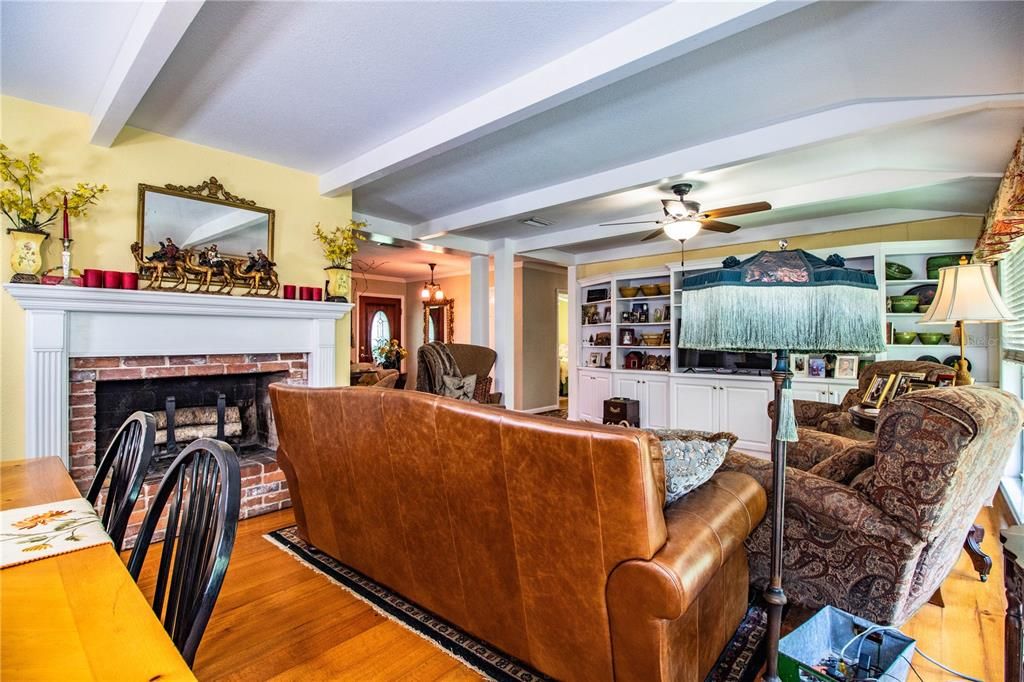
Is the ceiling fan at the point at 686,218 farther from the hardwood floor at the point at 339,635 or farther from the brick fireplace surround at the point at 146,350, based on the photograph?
the brick fireplace surround at the point at 146,350

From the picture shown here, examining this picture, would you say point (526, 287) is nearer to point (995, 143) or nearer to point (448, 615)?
point (995, 143)

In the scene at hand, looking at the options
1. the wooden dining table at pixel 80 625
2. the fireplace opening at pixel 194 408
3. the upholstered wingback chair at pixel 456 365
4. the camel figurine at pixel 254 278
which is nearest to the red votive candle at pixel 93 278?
the fireplace opening at pixel 194 408

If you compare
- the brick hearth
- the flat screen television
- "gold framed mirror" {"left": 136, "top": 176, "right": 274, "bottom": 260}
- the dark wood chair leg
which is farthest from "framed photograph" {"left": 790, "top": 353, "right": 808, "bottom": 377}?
"gold framed mirror" {"left": 136, "top": 176, "right": 274, "bottom": 260}

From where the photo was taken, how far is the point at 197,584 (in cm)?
88

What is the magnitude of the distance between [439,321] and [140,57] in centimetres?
739

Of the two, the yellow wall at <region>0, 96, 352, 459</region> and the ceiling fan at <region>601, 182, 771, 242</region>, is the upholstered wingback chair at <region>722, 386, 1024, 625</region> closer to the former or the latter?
the ceiling fan at <region>601, 182, 771, 242</region>

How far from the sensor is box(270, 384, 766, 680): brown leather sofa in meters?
1.23

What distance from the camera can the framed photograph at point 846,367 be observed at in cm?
446

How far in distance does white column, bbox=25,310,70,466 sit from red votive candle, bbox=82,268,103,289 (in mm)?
219

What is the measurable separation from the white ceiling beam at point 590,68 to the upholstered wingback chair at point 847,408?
2.60m

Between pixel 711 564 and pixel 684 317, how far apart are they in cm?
72

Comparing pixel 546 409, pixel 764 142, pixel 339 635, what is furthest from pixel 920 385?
pixel 546 409

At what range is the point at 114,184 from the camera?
297 centimetres

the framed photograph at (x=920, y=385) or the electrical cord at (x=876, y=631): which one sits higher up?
the framed photograph at (x=920, y=385)
